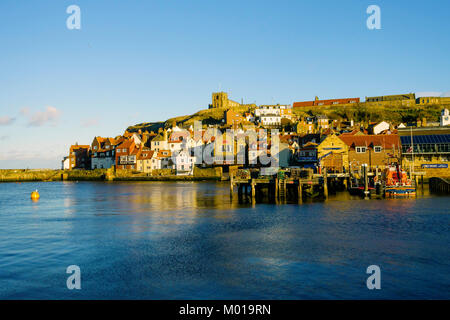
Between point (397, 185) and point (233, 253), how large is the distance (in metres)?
36.3

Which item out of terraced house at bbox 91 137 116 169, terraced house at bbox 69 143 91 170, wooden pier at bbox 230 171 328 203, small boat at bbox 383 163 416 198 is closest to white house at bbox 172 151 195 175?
terraced house at bbox 91 137 116 169

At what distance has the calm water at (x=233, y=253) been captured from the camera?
60.1 feet

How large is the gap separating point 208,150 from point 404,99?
105789 mm

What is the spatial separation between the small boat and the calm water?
7870 millimetres

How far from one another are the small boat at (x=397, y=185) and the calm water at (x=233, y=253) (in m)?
7.87

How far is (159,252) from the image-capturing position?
25.4 m

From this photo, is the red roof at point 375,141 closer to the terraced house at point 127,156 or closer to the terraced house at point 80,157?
the terraced house at point 127,156

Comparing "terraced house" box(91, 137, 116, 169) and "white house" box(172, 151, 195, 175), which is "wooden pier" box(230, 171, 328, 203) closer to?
"white house" box(172, 151, 195, 175)

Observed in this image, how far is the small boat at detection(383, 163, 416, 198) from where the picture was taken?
51.9m

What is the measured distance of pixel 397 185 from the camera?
5278 cm

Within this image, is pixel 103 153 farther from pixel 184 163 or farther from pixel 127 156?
pixel 184 163

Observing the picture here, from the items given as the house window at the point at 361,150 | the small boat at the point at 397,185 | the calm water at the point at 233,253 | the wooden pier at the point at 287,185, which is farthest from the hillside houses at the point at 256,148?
the calm water at the point at 233,253

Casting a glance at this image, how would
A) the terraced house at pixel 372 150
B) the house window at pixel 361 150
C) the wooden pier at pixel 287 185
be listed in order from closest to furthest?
the wooden pier at pixel 287 185 < the terraced house at pixel 372 150 < the house window at pixel 361 150
